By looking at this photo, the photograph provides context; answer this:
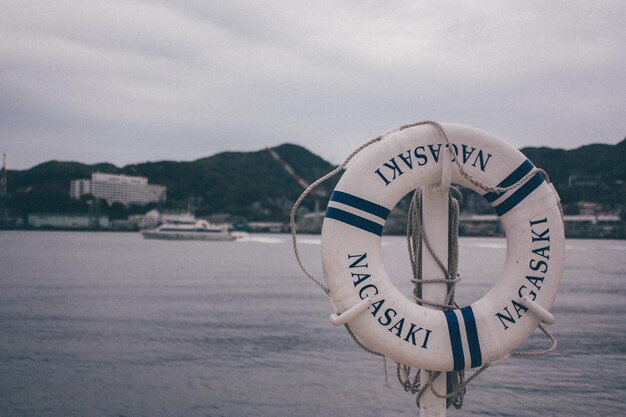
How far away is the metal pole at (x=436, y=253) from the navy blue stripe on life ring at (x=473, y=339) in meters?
0.16

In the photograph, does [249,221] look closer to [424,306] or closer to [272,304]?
[272,304]

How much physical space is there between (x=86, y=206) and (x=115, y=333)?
116520 mm

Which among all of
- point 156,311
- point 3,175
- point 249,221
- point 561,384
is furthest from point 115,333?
point 3,175

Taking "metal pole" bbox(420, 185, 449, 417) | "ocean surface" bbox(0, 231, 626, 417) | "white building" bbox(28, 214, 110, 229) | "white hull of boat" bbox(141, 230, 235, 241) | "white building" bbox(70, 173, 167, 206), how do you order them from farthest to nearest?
1. "white building" bbox(70, 173, 167, 206)
2. "white building" bbox(28, 214, 110, 229)
3. "white hull of boat" bbox(141, 230, 235, 241)
4. "ocean surface" bbox(0, 231, 626, 417)
5. "metal pole" bbox(420, 185, 449, 417)

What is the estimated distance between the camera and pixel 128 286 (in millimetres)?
19422

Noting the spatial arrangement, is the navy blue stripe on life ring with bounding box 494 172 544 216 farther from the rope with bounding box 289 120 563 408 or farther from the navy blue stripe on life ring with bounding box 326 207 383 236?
the navy blue stripe on life ring with bounding box 326 207 383 236

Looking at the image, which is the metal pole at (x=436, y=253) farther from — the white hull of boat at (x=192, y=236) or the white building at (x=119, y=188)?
the white building at (x=119, y=188)

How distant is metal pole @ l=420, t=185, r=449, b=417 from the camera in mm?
2768

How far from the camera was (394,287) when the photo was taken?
2695 mm

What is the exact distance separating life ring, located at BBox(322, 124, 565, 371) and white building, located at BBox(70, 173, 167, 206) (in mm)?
145041

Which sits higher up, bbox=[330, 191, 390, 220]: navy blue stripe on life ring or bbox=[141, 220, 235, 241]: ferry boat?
bbox=[330, 191, 390, 220]: navy blue stripe on life ring

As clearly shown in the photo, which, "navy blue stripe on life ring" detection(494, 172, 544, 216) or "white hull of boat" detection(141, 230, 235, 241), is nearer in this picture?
"navy blue stripe on life ring" detection(494, 172, 544, 216)

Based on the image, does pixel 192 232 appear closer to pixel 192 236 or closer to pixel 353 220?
pixel 192 236

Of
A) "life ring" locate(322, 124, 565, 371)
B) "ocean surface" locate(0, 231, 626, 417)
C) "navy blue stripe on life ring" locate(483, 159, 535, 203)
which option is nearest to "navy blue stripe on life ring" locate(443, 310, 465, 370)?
"life ring" locate(322, 124, 565, 371)
